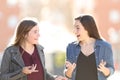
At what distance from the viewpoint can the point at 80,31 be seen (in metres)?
4.47

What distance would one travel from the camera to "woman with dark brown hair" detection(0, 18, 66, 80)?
442 cm

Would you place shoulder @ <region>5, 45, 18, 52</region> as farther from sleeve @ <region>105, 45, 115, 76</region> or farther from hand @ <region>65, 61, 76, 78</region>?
sleeve @ <region>105, 45, 115, 76</region>

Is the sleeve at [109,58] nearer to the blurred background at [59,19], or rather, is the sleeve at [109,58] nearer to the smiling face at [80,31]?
the smiling face at [80,31]

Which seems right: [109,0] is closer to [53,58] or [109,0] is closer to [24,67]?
[53,58]

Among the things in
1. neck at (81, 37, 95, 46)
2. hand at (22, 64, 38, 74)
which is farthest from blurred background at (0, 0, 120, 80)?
hand at (22, 64, 38, 74)

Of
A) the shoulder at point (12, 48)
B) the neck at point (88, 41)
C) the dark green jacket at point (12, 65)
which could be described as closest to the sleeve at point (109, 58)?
the neck at point (88, 41)

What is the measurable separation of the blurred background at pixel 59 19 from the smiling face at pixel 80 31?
2746 cm

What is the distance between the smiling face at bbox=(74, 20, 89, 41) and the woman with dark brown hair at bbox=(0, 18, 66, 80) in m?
0.37

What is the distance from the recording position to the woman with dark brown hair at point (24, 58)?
442 cm

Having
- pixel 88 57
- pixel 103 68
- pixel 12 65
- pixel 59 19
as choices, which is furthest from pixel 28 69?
pixel 59 19

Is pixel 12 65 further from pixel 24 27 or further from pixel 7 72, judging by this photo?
pixel 24 27

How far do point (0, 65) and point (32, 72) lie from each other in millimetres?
337

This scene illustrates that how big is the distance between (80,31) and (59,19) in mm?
31627

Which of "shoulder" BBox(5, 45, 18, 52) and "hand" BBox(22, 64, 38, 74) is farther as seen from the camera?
"shoulder" BBox(5, 45, 18, 52)
